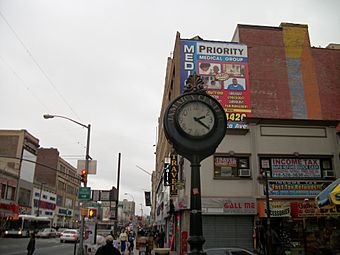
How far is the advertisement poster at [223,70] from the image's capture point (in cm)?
2297

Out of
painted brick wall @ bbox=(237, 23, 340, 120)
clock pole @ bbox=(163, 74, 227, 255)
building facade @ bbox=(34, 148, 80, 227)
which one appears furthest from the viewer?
building facade @ bbox=(34, 148, 80, 227)

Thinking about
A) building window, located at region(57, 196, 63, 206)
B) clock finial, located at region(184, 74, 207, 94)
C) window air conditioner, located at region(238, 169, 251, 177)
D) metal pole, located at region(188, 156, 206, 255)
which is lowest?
metal pole, located at region(188, 156, 206, 255)

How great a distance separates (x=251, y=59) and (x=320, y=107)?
595 cm

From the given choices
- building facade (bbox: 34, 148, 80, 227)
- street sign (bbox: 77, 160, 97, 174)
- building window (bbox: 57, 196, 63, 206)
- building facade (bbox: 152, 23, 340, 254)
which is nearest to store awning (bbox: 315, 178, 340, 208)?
building facade (bbox: 152, 23, 340, 254)

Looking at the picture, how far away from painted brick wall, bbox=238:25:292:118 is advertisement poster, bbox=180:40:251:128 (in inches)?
25.8

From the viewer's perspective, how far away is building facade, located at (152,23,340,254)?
1948cm

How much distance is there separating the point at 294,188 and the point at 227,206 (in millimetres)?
4211

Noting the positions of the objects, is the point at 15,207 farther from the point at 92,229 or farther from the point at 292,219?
the point at 292,219

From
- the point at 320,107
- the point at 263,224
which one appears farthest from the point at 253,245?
the point at 320,107

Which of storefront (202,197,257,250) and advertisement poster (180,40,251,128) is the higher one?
advertisement poster (180,40,251,128)

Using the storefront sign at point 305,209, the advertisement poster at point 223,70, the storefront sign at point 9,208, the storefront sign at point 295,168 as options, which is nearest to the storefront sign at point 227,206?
the storefront sign at point 305,209

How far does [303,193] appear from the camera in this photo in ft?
66.2

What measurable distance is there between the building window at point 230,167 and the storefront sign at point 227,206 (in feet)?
4.89

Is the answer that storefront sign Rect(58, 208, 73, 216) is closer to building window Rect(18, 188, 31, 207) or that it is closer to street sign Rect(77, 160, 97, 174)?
building window Rect(18, 188, 31, 207)
